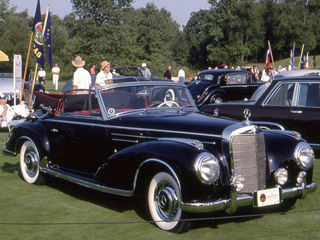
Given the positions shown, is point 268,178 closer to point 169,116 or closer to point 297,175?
point 297,175

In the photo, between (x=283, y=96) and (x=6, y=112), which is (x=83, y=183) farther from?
(x=6, y=112)

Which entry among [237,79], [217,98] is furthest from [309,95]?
[237,79]

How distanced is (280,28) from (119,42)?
121 ft

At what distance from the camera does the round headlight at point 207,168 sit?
4.43m

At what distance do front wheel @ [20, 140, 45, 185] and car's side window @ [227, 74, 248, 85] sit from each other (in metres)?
12.3

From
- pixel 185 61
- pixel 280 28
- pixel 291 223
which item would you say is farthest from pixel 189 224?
pixel 185 61

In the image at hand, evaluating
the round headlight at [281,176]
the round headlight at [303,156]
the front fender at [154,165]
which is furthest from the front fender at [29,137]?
the round headlight at [303,156]

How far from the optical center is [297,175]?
518 centimetres

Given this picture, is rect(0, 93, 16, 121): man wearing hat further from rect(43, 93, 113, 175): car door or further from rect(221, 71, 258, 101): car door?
→ rect(221, 71, 258, 101): car door

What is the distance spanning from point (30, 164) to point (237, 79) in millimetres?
12687

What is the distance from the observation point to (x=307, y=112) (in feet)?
28.0

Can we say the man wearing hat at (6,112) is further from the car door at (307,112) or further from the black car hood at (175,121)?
the car door at (307,112)

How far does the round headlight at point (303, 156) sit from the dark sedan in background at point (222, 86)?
12135mm

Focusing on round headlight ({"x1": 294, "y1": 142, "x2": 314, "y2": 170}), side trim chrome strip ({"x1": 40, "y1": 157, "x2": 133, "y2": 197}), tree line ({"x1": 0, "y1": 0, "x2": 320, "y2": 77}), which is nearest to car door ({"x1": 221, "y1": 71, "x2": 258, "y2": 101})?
side trim chrome strip ({"x1": 40, "y1": 157, "x2": 133, "y2": 197})
